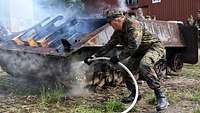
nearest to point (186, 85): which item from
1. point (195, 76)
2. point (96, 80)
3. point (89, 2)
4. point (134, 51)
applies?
point (195, 76)

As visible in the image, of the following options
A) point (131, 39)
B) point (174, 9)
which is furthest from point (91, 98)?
point (174, 9)

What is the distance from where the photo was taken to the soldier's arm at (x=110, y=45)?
704cm

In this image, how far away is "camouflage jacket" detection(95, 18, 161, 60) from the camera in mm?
6602

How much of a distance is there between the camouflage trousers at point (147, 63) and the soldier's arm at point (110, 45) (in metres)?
0.37

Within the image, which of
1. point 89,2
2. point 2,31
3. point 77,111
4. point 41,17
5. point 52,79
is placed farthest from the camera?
point 89,2

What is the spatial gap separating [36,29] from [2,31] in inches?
38.3

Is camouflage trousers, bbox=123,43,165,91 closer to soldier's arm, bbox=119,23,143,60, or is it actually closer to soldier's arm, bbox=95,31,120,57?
soldier's arm, bbox=119,23,143,60

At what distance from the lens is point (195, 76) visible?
10.0 meters

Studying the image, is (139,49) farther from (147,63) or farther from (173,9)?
(173,9)

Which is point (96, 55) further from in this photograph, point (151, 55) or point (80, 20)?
point (80, 20)

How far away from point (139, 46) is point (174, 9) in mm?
14556

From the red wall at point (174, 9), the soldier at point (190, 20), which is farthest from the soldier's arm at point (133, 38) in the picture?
the red wall at point (174, 9)

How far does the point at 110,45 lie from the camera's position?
7.12 m

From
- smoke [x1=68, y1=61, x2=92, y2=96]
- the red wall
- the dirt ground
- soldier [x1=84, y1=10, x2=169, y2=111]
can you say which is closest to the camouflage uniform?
soldier [x1=84, y1=10, x2=169, y2=111]
